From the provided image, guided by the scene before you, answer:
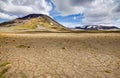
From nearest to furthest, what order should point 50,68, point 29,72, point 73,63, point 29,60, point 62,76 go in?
point 62,76, point 29,72, point 50,68, point 73,63, point 29,60

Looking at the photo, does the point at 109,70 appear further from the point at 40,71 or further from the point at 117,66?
the point at 40,71

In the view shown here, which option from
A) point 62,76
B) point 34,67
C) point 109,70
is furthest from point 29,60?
point 109,70

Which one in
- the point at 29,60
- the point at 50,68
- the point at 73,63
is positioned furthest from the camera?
the point at 29,60

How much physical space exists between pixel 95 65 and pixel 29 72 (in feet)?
12.2

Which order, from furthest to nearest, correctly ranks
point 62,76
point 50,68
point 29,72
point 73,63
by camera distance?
point 73,63
point 50,68
point 29,72
point 62,76

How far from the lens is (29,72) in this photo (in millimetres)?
8031

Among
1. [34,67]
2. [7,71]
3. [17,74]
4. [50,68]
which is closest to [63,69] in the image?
[50,68]

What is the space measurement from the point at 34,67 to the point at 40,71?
0.79 meters

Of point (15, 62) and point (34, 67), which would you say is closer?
point (34, 67)

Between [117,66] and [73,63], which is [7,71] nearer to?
[73,63]

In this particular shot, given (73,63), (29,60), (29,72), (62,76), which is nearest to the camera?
(62,76)

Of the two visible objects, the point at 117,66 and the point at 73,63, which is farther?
the point at 73,63

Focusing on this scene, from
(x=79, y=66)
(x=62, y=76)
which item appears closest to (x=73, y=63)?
(x=79, y=66)

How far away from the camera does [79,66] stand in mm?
8914
